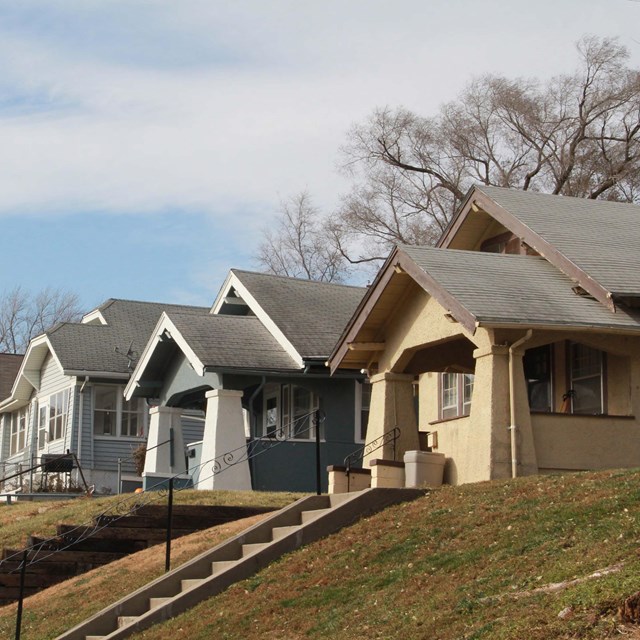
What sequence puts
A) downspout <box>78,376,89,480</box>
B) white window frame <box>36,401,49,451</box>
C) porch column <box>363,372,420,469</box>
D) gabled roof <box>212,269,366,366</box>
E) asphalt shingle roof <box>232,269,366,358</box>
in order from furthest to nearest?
white window frame <box>36,401,49,451</box> → downspout <box>78,376,89,480</box> → asphalt shingle roof <box>232,269,366,358</box> → gabled roof <box>212,269,366,366</box> → porch column <box>363,372,420,469</box>

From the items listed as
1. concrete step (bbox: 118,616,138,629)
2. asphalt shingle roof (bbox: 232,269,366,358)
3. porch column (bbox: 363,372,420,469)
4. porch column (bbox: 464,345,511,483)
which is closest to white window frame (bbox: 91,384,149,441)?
asphalt shingle roof (bbox: 232,269,366,358)

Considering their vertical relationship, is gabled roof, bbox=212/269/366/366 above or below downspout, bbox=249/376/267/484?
above

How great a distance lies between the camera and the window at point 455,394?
22.5 meters

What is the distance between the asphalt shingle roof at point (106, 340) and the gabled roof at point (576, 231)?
480 inches

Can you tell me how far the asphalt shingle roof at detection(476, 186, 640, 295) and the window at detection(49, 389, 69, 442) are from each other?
656 inches

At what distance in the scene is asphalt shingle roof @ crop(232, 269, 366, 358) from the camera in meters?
27.6

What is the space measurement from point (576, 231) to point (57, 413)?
62.7 feet

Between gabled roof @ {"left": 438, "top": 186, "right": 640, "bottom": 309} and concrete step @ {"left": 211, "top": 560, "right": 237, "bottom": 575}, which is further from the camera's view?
gabled roof @ {"left": 438, "top": 186, "right": 640, "bottom": 309}

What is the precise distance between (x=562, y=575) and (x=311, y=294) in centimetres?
2038

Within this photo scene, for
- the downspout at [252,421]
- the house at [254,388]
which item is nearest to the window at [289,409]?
the house at [254,388]

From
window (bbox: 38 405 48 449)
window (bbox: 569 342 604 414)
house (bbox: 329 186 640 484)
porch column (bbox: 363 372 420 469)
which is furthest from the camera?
window (bbox: 38 405 48 449)

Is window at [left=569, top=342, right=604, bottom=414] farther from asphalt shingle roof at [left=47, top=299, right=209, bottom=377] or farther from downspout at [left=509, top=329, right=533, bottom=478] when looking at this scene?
asphalt shingle roof at [left=47, top=299, right=209, bottom=377]

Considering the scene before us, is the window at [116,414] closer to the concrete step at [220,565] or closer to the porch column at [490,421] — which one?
the porch column at [490,421]

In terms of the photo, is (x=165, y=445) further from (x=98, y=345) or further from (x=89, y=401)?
(x=98, y=345)
